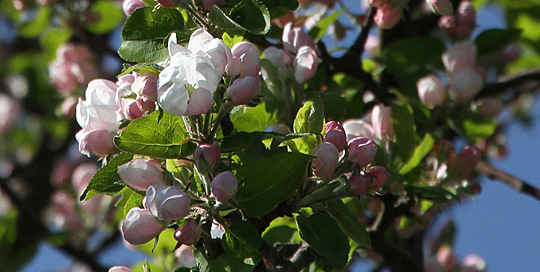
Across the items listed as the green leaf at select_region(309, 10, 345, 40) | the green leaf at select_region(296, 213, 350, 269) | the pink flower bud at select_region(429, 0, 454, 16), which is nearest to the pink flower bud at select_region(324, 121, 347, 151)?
the green leaf at select_region(296, 213, 350, 269)

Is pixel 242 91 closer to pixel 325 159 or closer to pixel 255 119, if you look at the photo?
pixel 325 159

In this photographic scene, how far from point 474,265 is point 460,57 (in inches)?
32.8

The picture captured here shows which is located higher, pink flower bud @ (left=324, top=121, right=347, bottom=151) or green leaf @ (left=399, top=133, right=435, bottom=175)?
pink flower bud @ (left=324, top=121, right=347, bottom=151)

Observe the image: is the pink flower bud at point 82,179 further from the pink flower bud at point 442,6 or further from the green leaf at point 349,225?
the green leaf at point 349,225

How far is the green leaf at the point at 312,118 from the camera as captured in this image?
1283mm

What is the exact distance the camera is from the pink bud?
117 cm

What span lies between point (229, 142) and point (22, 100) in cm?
305

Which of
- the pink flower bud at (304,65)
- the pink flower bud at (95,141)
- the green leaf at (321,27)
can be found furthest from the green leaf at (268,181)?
the green leaf at (321,27)

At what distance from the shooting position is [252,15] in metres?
1.36

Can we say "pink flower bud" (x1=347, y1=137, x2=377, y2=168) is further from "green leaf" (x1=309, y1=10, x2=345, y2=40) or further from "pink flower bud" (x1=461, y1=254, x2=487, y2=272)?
"pink flower bud" (x1=461, y1=254, x2=487, y2=272)

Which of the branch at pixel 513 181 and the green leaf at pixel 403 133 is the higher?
the green leaf at pixel 403 133

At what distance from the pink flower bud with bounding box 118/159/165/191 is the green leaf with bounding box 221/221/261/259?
0.14 meters

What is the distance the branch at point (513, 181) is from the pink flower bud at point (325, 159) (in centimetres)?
101

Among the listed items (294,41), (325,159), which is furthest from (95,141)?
(294,41)
